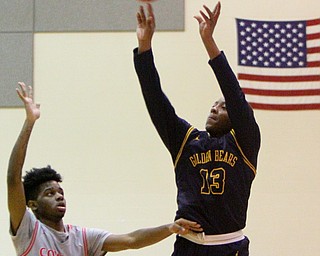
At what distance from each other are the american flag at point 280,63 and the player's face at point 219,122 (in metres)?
2.76

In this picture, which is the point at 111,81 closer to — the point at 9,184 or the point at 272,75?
the point at 272,75

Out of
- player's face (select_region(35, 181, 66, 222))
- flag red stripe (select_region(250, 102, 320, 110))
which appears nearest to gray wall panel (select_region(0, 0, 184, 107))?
flag red stripe (select_region(250, 102, 320, 110))

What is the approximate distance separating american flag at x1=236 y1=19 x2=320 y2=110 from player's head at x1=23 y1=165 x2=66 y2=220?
2.64m

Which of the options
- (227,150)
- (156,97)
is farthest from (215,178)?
(156,97)

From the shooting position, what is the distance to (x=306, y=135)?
19.9ft

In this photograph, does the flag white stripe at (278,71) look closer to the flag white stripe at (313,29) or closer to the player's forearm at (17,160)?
the flag white stripe at (313,29)

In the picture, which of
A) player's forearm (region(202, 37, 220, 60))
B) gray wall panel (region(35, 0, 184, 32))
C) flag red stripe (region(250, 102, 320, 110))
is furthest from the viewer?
gray wall panel (region(35, 0, 184, 32))

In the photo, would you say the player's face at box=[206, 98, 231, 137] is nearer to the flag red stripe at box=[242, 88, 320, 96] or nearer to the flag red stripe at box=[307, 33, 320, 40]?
the flag red stripe at box=[242, 88, 320, 96]

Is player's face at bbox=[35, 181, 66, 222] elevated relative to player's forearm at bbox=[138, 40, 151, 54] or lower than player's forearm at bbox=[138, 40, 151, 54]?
lower

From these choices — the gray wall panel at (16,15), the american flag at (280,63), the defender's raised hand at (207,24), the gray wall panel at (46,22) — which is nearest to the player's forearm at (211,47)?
the defender's raised hand at (207,24)

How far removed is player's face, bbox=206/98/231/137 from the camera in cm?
341

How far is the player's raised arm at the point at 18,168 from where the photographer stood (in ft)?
11.7

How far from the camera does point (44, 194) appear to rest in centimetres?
400

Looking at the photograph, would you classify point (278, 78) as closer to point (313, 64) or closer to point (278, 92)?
point (278, 92)
